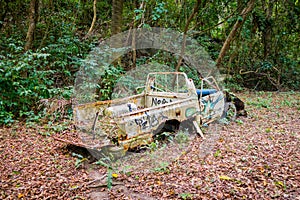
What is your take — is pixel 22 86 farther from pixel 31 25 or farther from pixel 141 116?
pixel 141 116

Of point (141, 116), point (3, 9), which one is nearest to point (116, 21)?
point (141, 116)

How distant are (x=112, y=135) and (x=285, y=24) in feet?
44.8

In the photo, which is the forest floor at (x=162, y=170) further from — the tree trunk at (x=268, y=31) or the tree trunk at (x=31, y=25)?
the tree trunk at (x=268, y=31)

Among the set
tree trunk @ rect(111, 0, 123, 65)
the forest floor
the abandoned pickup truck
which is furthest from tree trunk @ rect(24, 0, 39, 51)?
the abandoned pickup truck

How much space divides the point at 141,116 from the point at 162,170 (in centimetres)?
106

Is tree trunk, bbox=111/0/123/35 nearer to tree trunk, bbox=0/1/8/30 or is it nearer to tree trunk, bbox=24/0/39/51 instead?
tree trunk, bbox=24/0/39/51

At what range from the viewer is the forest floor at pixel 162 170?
3.71 metres

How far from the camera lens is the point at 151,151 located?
511 cm

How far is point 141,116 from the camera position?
4891 mm

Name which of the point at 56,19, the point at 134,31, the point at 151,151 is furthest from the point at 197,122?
the point at 56,19

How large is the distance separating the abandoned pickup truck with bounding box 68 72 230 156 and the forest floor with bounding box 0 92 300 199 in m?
0.38

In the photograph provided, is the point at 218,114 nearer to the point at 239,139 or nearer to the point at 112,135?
the point at 239,139

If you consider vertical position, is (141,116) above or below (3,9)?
below

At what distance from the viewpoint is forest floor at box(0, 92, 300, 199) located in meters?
3.71
